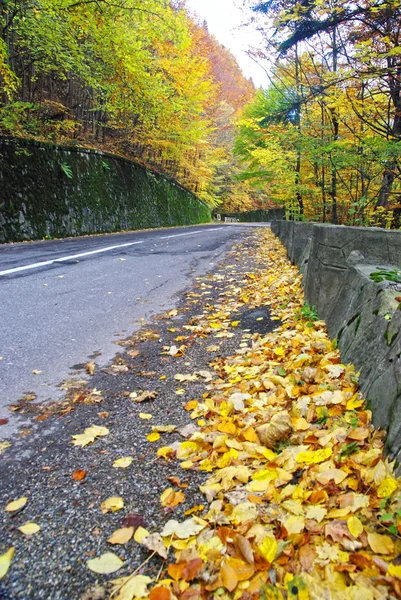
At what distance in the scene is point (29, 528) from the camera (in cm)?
147

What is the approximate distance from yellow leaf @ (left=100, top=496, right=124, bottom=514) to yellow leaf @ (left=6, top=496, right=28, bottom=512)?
32cm

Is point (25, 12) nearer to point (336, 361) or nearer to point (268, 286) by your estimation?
point (268, 286)

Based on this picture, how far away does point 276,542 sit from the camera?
4.45 feet

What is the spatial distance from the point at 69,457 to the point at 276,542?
42.0 inches

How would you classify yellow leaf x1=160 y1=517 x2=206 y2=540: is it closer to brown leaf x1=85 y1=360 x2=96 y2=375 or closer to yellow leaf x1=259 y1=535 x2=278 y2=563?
yellow leaf x1=259 y1=535 x2=278 y2=563

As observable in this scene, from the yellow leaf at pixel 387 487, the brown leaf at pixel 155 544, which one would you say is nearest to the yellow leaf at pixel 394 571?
the yellow leaf at pixel 387 487

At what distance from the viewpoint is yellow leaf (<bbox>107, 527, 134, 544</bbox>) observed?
A: 143 cm

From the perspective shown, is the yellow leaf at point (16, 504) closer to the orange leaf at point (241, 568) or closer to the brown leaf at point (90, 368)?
the orange leaf at point (241, 568)

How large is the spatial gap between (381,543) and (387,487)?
0.71 ft

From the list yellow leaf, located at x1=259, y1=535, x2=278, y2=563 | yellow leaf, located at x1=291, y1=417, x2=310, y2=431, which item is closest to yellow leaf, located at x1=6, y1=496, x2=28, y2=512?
yellow leaf, located at x1=259, y1=535, x2=278, y2=563

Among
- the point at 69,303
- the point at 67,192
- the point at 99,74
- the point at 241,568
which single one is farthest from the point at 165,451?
the point at 99,74

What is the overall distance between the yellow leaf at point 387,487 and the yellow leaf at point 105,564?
38.4 inches

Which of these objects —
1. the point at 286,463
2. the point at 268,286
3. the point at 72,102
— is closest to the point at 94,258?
the point at 268,286

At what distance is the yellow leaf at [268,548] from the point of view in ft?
4.27
